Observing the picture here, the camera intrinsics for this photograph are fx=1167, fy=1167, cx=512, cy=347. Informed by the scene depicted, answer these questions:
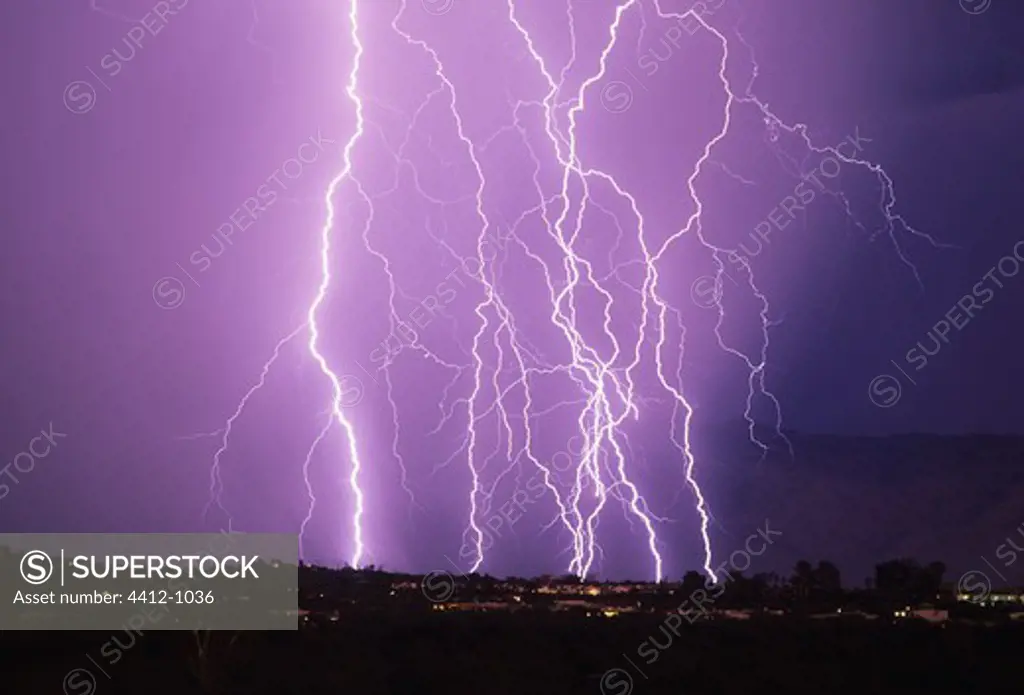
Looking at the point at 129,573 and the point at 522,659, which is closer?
the point at 522,659

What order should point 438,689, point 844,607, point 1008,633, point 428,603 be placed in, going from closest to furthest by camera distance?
1. point 438,689
2. point 1008,633
3. point 428,603
4. point 844,607

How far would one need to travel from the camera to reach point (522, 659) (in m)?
13.6

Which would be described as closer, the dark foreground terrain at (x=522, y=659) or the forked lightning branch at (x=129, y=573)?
the dark foreground terrain at (x=522, y=659)

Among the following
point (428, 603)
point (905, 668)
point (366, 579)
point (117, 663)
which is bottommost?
point (905, 668)

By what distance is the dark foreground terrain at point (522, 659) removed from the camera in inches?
475

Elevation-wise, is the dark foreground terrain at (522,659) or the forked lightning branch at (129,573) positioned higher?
the forked lightning branch at (129,573)

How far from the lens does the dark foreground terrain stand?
1207 cm

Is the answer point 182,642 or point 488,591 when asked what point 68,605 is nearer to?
point 182,642

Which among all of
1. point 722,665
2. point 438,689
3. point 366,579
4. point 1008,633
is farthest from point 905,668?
point 366,579

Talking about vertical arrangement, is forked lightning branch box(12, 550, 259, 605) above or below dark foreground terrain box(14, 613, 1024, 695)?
above

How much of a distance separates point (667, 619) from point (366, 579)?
1126cm

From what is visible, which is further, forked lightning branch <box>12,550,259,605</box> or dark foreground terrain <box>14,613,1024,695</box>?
forked lightning branch <box>12,550,259,605</box>

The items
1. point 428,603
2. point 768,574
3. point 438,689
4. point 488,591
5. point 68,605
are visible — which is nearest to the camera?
point 438,689

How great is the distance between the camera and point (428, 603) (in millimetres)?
19797
